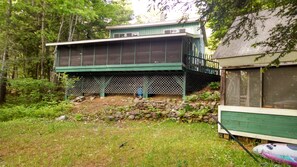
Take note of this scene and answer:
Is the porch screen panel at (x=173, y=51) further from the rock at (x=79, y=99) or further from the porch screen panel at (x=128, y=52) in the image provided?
the rock at (x=79, y=99)

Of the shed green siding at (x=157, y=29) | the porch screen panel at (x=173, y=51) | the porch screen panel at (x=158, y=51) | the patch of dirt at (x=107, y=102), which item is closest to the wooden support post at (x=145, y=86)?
the patch of dirt at (x=107, y=102)

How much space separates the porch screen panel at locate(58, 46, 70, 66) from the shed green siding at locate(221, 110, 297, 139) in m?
12.2

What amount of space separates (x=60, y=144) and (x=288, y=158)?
20.0 ft

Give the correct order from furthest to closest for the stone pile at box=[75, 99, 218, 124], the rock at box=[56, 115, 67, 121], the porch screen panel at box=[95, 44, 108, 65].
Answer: the porch screen panel at box=[95, 44, 108, 65] → the rock at box=[56, 115, 67, 121] → the stone pile at box=[75, 99, 218, 124]

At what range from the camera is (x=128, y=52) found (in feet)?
44.0

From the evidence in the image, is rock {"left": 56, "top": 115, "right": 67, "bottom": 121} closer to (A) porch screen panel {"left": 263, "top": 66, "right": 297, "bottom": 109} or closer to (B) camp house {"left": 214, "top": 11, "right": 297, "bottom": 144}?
(B) camp house {"left": 214, "top": 11, "right": 297, "bottom": 144}

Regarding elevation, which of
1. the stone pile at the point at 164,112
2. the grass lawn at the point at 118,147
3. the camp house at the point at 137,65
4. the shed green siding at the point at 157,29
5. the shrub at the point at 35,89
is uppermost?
the shed green siding at the point at 157,29

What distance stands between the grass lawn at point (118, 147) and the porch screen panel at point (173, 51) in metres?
4.76

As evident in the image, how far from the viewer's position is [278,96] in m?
5.50

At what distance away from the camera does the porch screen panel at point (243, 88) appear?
19.3 ft

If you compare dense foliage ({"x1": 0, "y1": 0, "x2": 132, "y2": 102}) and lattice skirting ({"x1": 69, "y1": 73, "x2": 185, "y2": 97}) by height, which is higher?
dense foliage ({"x1": 0, "y1": 0, "x2": 132, "y2": 102})

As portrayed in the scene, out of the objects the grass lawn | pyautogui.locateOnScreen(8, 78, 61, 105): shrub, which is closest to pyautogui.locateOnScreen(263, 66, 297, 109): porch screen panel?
the grass lawn

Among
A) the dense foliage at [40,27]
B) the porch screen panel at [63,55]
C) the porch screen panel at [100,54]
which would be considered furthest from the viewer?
the dense foliage at [40,27]

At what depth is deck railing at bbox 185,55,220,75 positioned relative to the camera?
41.7ft
